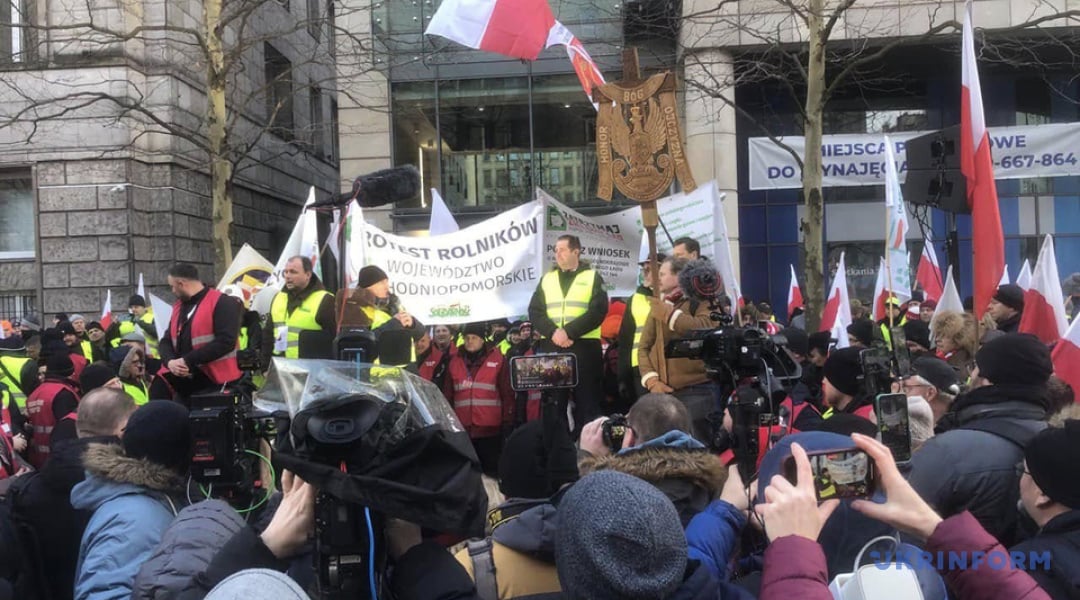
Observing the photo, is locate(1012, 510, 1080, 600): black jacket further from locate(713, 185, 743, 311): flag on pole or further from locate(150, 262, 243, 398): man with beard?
locate(150, 262, 243, 398): man with beard

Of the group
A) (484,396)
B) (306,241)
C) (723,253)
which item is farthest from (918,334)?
(306,241)

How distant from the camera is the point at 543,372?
4.23m

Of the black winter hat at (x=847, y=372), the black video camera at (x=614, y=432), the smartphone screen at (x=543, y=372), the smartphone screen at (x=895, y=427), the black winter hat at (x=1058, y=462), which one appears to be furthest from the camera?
the black winter hat at (x=847, y=372)

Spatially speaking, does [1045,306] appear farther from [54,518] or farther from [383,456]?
[54,518]

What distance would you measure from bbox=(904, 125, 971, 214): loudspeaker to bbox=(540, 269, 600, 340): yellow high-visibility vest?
3.00 metres

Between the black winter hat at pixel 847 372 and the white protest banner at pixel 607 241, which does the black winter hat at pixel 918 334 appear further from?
the black winter hat at pixel 847 372

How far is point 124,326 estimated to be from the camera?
1230 centimetres

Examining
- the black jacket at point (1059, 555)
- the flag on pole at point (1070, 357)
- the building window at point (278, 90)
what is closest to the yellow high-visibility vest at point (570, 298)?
the flag on pole at point (1070, 357)

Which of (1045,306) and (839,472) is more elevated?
(1045,306)

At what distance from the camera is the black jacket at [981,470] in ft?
9.97

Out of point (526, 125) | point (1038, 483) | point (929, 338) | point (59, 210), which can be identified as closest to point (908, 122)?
point (526, 125)

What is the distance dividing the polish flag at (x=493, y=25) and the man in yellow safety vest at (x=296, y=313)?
2.18 meters

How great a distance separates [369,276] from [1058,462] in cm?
531

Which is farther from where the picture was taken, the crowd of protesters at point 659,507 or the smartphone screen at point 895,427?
the smartphone screen at point 895,427
